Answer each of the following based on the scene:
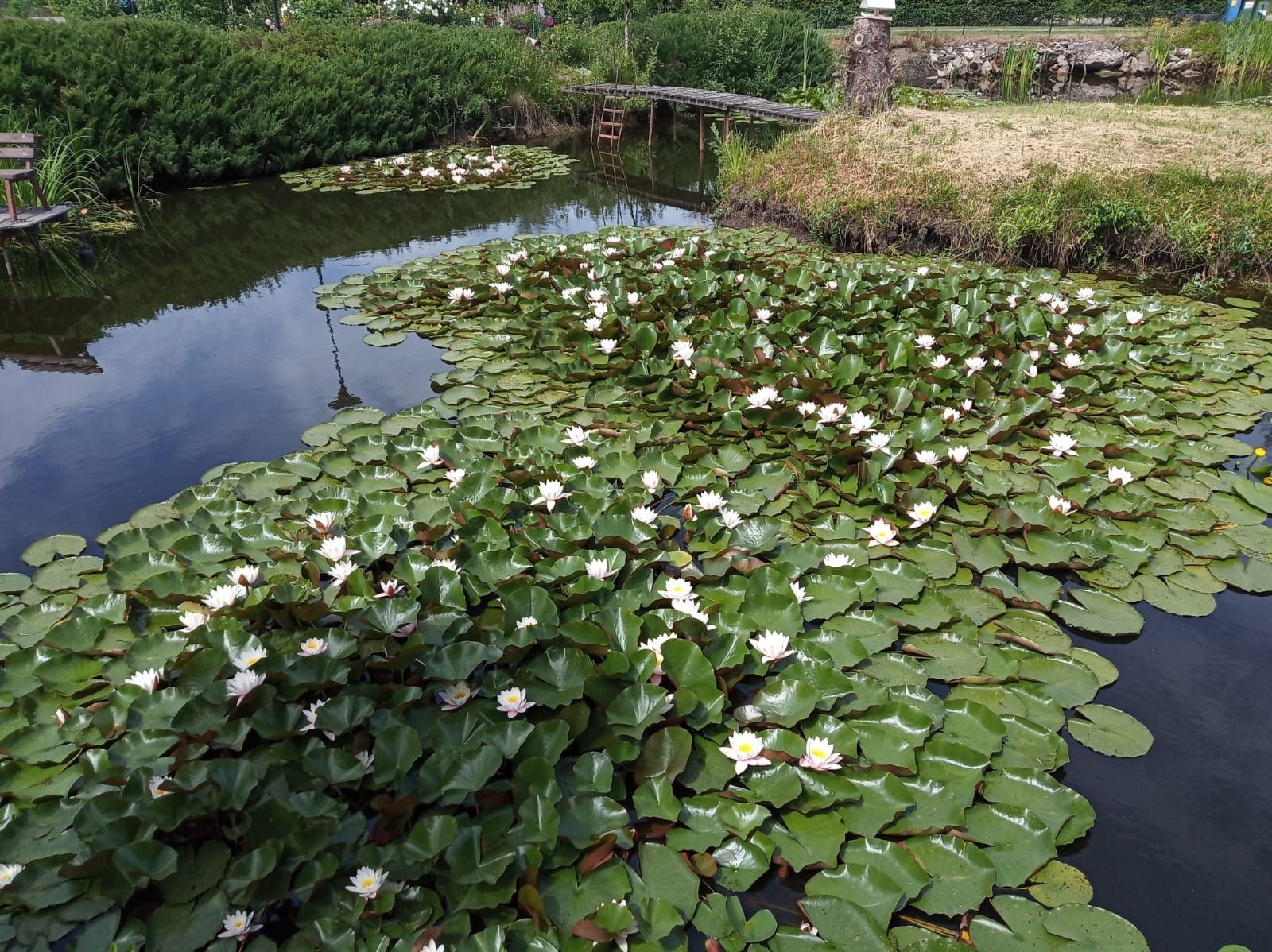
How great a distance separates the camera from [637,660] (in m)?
2.09

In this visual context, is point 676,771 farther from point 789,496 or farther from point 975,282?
point 975,282

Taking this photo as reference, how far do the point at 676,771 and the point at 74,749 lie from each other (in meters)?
1.60

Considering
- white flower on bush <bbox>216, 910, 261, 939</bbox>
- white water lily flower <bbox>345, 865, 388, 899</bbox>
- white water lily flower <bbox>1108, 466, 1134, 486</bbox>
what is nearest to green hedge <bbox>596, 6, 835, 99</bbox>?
white water lily flower <bbox>1108, 466, 1134, 486</bbox>

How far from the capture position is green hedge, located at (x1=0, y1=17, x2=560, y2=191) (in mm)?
8172

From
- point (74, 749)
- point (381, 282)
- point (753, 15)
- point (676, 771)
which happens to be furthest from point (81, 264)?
point (753, 15)

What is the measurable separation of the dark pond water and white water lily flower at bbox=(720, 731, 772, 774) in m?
0.31

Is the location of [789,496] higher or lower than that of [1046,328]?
lower

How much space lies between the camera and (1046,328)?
169 inches

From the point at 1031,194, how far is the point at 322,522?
20.2 ft

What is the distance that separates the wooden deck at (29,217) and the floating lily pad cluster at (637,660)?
4.28 m

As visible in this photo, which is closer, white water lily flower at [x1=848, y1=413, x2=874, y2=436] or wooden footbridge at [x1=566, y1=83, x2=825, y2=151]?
white water lily flower at [x1=848, y1=413, x2=874, y2=436]

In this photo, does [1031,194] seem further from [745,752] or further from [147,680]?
[147,680]

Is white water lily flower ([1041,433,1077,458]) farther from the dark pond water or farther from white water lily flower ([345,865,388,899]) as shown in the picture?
white water lily flower ([345,865,388,899])

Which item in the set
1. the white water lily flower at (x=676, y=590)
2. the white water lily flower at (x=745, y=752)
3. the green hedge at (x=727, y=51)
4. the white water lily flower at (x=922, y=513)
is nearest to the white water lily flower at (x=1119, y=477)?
the white water lily flower at (x=922, y=513)
